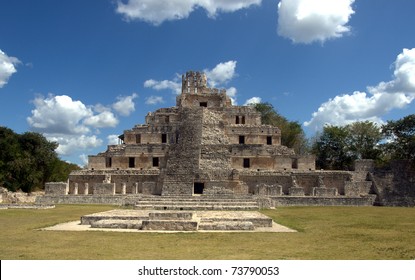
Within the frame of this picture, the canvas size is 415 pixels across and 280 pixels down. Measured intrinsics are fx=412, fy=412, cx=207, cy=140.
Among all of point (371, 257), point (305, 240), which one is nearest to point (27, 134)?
point (305, 240)

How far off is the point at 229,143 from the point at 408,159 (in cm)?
1493

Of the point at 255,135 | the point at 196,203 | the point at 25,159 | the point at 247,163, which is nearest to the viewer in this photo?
the point at 196,203

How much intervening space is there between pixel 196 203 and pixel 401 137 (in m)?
24.1

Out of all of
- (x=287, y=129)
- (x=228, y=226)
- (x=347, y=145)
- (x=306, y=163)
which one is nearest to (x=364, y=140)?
(x=347, y=145)

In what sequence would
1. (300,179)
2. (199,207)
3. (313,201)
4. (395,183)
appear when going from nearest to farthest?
(199,207) < (313,201) < (300,179) < (395,183)

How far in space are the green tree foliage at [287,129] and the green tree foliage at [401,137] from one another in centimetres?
1332

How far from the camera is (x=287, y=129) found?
52656 millimetres

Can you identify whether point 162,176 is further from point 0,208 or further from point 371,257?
point 371,257

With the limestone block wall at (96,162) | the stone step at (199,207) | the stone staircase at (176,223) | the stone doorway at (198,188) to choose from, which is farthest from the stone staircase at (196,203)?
the limestone block wall at (96,162)

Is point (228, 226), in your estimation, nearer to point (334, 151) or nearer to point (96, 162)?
point (96, 162)

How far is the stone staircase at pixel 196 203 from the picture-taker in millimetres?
22344

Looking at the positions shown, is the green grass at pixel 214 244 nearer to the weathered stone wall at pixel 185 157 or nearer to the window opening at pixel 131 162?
the weathered stone wall at pixel 185 157

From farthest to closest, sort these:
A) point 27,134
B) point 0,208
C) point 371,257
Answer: point 27,134 → point 0,208 → point 371,257

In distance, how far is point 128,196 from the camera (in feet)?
92.5
